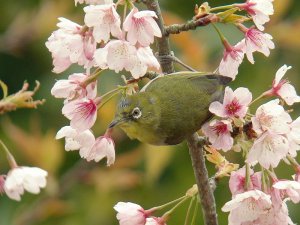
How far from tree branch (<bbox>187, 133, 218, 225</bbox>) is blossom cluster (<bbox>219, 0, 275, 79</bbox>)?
0.27 meters

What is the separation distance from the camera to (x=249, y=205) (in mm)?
3021

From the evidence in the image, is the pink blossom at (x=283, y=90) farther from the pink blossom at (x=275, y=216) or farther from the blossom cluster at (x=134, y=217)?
the blossom cluster at (x=134, y=217)

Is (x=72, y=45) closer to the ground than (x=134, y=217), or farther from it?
farther from it

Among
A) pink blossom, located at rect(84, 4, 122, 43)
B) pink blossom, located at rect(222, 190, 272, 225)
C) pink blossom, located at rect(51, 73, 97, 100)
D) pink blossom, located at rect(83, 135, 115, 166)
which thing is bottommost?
pink blossom, located at rect(222, 190, 272, 225)

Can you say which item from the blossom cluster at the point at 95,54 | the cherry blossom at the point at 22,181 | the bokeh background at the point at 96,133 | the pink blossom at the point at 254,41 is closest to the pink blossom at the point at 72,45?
the blossom cluster at the point at 95,54

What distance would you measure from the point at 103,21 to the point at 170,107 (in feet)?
1.62

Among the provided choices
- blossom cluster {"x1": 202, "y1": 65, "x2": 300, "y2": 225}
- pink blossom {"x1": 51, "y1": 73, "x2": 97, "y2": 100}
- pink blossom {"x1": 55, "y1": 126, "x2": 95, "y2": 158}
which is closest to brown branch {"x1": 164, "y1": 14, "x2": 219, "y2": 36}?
blossom cluster {"x1": 202, "y1": 65, "x2": 300, "y2": 225}

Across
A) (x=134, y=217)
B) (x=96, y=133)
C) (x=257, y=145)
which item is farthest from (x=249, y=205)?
(x=96, y=133)

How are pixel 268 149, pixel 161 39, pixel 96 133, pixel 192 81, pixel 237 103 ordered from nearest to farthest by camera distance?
pixel 268 149 → pixel 237 103 → pixel 161 39 → pixel 192 81 → pixel 96 133

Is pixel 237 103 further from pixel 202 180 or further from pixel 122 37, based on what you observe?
pixel 122 37

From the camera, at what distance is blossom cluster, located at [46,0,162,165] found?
3.01 m

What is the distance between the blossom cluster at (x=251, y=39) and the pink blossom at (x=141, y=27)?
276 mm

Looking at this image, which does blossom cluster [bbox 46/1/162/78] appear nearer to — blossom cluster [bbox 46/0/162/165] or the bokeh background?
blossom cluster [bbox 46/0/162/165]

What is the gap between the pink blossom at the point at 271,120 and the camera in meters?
2.95
